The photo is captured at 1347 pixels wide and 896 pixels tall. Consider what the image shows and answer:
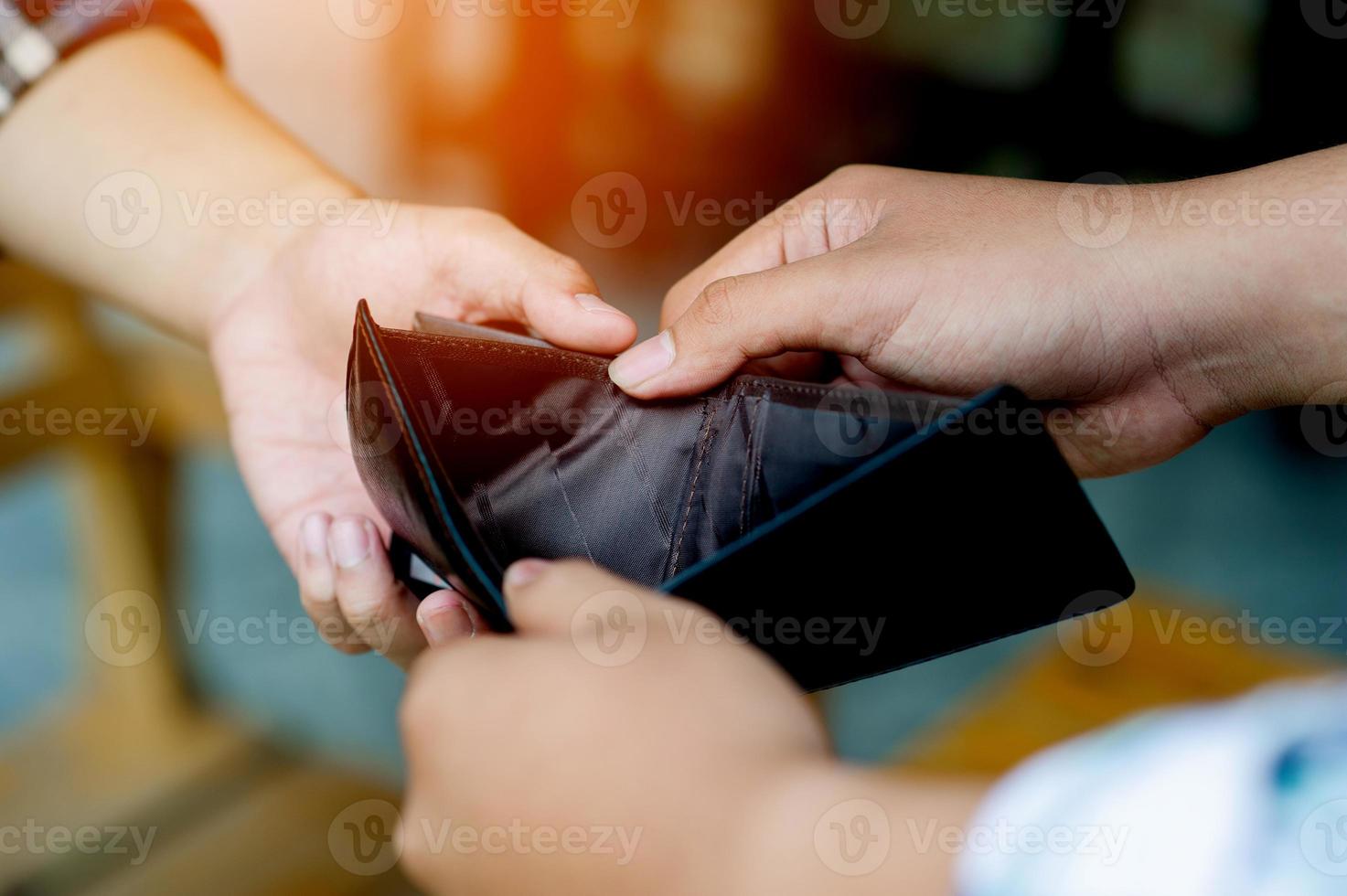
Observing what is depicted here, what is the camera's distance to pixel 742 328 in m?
0.65

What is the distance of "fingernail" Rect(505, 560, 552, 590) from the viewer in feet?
1.58

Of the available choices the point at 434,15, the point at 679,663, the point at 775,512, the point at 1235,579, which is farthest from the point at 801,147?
the point at 679,663

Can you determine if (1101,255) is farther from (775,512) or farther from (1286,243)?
(775,512)

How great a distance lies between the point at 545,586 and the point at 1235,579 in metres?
1.80

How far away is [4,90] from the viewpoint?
912 millimetres

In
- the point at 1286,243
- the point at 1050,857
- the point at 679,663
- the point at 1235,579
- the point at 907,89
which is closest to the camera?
the point at 1050,857

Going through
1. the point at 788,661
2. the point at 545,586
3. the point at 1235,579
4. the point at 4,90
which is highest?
the point at 4,90
